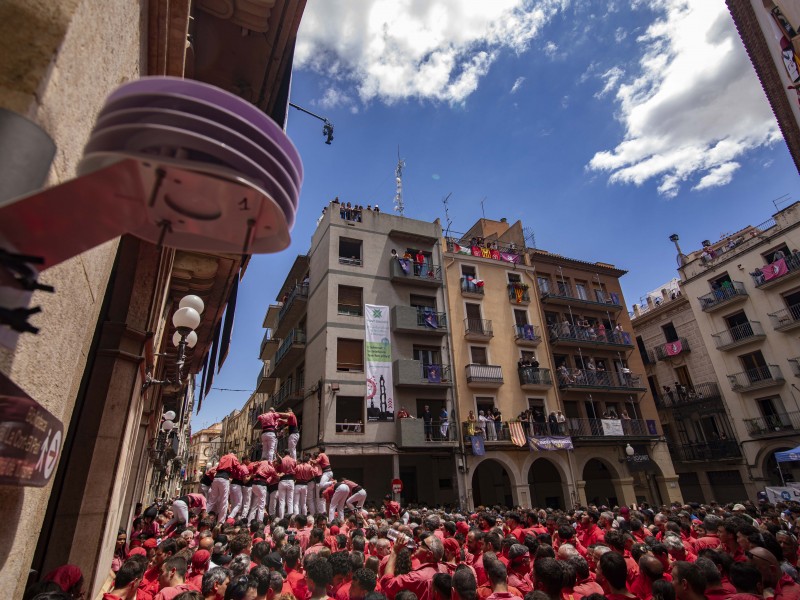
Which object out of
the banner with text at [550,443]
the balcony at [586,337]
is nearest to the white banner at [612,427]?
the banner with text at [550,443]

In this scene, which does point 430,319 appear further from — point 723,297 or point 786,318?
point 786,318

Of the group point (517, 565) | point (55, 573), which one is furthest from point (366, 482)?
point (55, 573)

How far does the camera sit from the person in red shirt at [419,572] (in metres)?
4.37

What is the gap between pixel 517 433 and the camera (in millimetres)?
22438

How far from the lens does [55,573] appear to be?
3.88 metres

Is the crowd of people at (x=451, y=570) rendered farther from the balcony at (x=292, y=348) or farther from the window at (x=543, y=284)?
the window at (x=543, y=284)

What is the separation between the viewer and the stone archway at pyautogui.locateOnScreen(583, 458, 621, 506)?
25844 mm

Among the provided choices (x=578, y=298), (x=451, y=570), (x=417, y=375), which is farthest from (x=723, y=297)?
(x=451, y=570)

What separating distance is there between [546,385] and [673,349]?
1380 cm

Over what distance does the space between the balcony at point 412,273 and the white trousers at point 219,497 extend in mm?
15703

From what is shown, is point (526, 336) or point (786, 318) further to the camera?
point (786, 318)

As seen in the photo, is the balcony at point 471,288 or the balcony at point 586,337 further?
the balcony at point 586,337

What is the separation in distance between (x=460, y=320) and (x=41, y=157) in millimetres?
23630

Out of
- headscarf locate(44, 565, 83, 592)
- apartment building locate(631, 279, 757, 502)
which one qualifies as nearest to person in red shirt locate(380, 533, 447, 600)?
headscarf locate(44, 565, 83, 592)
